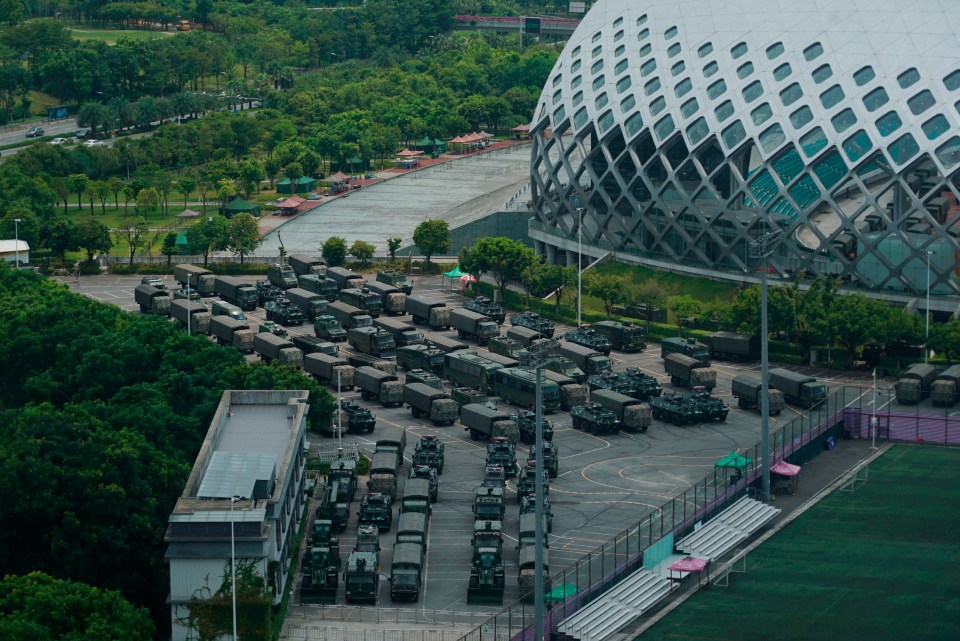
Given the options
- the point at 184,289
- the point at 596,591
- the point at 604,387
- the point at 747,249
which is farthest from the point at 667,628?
the point at 184,289

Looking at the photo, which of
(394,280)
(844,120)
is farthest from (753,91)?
(394,280)

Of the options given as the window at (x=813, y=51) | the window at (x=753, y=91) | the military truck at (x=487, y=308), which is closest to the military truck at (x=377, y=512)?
the military truck at (x=487, y=308)

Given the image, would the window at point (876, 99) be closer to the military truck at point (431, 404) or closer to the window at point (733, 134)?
the window at point (733, 134)

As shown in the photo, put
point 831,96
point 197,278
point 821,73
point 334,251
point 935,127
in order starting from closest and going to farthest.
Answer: point 935,127, point 831,96, point 821,73, point 197,278, point 334,251

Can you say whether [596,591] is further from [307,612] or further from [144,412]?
[144,412]

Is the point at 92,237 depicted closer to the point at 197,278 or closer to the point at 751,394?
the point at 197,278

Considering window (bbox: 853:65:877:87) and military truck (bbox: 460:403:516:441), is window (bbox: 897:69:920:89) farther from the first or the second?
military truck (bbox: 460:403:516:441)

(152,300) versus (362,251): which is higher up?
(362,251)

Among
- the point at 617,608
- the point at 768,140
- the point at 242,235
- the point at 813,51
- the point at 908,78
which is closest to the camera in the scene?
the point at 617,608
